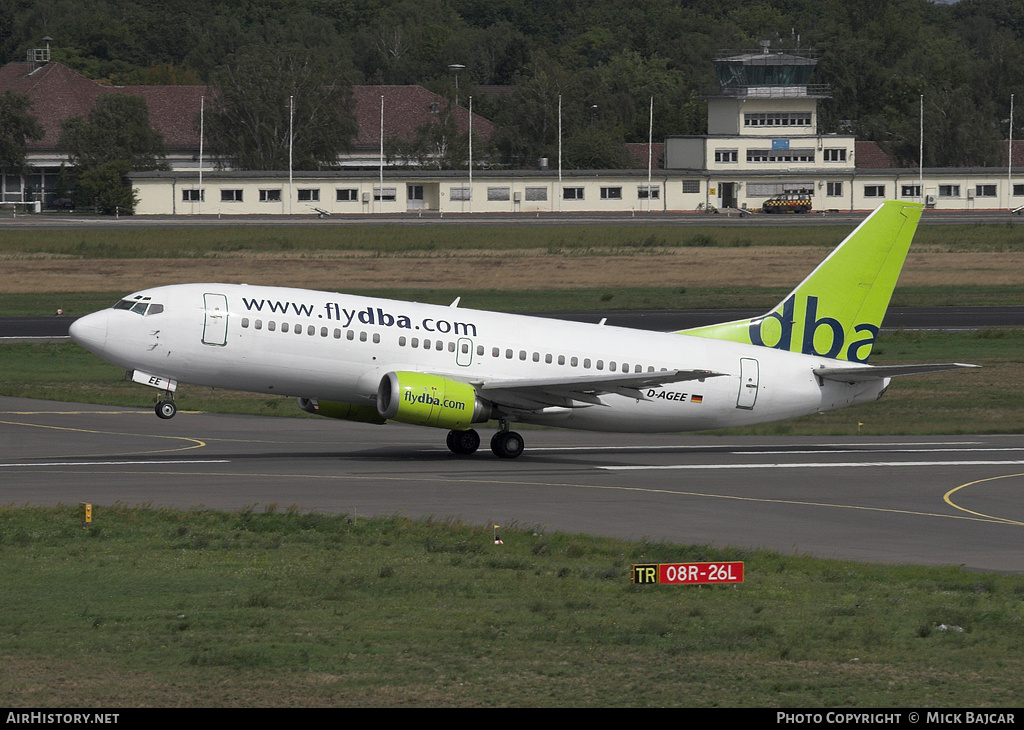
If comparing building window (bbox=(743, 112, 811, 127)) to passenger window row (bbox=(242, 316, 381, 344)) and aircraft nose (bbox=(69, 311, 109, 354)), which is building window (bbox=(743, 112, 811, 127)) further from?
aircraft nose (bbox=(69, 311, 109, 354))

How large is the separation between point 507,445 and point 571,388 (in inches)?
119

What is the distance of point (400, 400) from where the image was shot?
3772 cm

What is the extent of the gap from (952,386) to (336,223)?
10129cm

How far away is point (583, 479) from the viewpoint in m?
37.6

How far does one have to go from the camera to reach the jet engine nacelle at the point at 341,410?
133 ft

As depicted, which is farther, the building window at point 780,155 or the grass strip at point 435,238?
the building window at point 780,155

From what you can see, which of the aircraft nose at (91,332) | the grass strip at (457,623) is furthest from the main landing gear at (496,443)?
the grass strip at (457,623)

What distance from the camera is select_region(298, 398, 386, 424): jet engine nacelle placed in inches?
1591

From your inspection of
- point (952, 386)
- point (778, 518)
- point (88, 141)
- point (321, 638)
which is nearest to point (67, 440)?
point (778, 518)

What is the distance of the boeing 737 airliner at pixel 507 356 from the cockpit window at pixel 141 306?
0.13 ft

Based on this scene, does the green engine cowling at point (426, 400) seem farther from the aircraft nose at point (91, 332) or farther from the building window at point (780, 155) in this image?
the building window at point (780, 155)

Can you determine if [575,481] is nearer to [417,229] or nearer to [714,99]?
[417,229]

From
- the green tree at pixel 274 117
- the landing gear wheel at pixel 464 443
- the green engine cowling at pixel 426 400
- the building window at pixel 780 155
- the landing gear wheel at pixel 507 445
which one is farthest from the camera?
the green tree at pixel 274 117

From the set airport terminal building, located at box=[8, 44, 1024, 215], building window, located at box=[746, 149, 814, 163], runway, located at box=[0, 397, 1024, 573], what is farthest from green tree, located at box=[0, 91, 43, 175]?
runway, located at box=[0, 397, 1024, 573]
